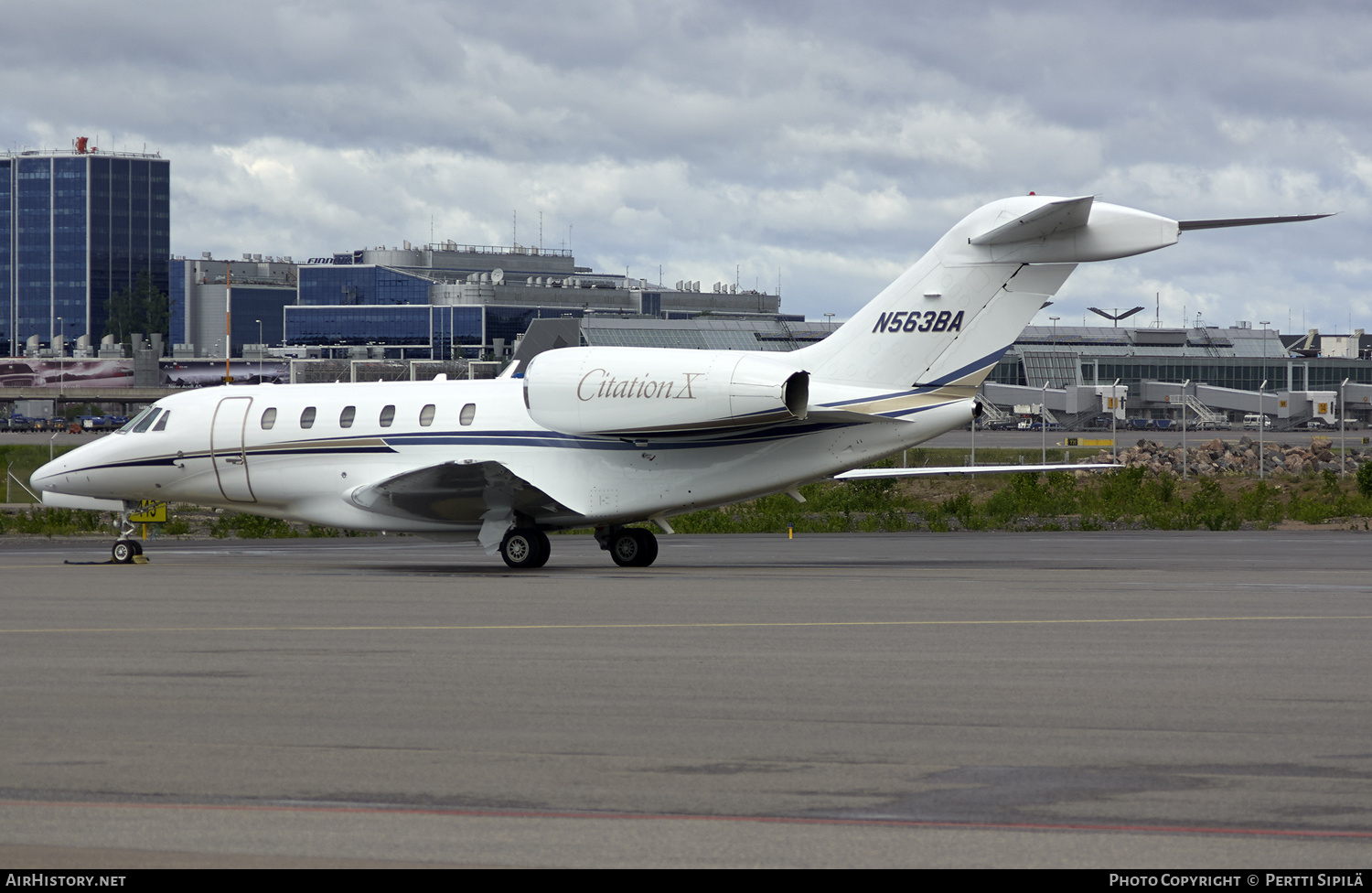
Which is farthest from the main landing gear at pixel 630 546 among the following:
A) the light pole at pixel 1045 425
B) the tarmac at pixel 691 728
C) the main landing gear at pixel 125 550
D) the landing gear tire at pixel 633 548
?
the light pole at pixel 1045 425

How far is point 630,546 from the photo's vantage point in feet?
77.7

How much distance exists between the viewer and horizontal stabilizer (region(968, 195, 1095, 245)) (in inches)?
799

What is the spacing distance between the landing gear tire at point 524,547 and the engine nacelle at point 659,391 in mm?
1842

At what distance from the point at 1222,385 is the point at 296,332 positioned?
97.0 meters

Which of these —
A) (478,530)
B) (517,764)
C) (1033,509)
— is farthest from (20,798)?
(1033,509)

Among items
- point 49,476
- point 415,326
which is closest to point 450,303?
point 415,326

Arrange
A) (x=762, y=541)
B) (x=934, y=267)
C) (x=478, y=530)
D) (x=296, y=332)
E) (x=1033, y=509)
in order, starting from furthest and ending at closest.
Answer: (x=296, y=332), (x=1033, y=509), (x=762, y=541), (x=478, y=530), (x=934, y=267)

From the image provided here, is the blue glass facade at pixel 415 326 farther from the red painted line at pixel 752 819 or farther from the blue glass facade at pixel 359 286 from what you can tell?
the red painted line at pixel 752 819

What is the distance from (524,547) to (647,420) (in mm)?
3042

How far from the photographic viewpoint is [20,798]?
24.1 ft

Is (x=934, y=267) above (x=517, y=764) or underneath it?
above

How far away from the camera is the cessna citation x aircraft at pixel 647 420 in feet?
69.4

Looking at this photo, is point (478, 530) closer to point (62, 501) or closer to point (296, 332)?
point (62, 501)

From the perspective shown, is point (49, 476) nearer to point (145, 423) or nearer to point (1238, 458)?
point (145, 423)
